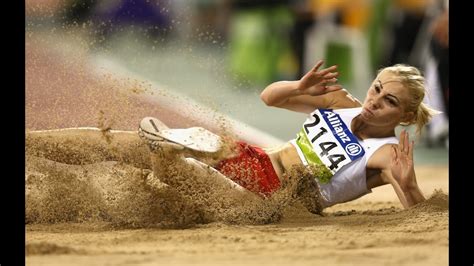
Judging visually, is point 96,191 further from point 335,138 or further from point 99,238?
point 335,138

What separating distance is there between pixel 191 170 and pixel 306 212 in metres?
0.64

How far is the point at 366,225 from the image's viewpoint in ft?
11.1

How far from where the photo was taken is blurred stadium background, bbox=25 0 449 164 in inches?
259

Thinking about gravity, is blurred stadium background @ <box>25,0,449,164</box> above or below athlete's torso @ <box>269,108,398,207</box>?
above

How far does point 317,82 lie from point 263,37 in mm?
3950

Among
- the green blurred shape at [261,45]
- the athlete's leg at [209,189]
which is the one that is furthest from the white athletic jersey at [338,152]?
the green blurred shape at [261,45]

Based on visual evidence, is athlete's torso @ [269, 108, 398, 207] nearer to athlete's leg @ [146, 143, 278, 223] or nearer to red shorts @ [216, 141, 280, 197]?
red shorts @ [216, 141, 280, 197]

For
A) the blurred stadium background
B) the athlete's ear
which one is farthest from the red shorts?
the blurred stadium background

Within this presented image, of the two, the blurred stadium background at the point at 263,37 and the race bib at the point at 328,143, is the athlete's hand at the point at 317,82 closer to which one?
the race bib at the point at 328,143

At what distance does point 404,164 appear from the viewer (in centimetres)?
337

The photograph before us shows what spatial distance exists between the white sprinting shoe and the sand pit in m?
0.22

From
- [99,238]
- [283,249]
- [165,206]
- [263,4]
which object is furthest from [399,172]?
[263,4]

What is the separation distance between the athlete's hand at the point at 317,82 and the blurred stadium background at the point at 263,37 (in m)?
2.79

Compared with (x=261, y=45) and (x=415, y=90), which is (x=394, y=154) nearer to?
(x=415, y=90)
